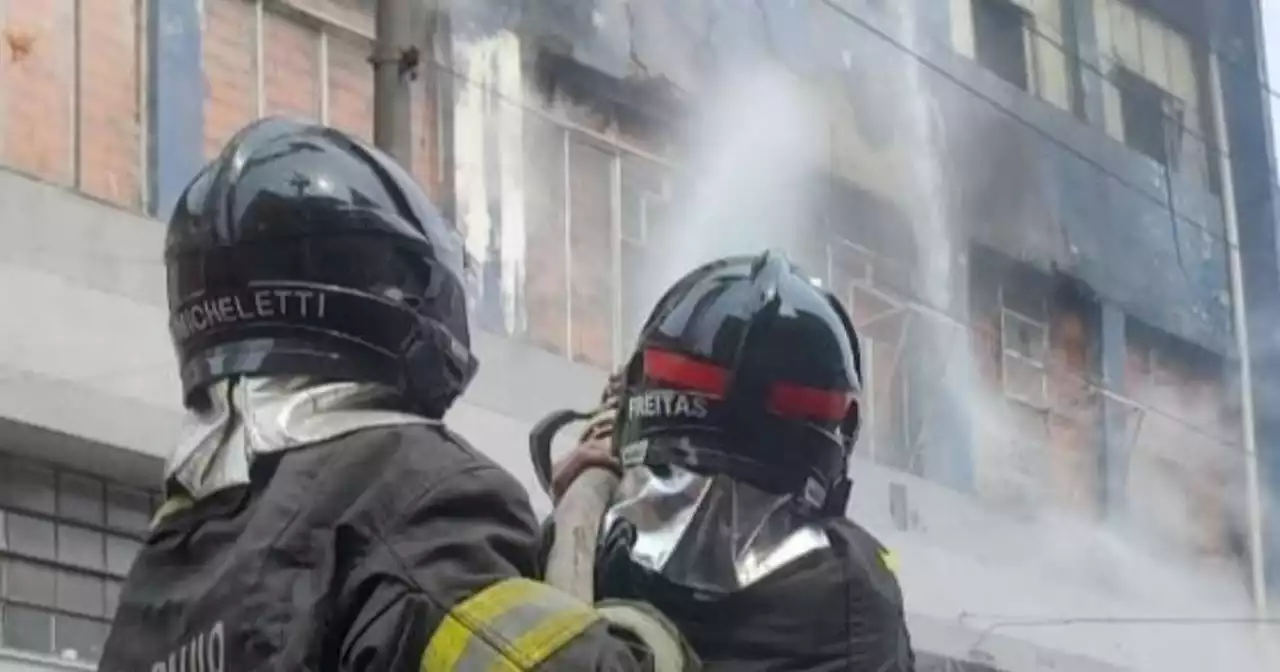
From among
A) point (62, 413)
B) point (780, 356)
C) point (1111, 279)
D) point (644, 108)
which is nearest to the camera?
point (780, 356)

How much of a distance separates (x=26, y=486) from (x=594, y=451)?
425 centimetres

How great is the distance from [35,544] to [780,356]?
4.37m

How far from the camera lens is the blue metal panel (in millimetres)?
6375

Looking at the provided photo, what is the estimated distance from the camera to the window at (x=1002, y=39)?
1077 cm

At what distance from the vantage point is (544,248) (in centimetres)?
787

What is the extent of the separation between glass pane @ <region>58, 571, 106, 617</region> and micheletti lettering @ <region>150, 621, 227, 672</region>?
4500 mm

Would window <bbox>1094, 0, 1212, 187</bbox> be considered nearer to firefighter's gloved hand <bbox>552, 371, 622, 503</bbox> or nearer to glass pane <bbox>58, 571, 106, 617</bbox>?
glass pane <bbox>58, 571, 106, 617</bbox>

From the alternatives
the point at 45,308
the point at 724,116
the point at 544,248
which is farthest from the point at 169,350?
the point at 724,116

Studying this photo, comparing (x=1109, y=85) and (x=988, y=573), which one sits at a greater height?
(x=1109, y=85)

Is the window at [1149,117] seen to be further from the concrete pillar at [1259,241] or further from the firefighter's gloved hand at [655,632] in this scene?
the firefighter's gloved hand at [655,632]

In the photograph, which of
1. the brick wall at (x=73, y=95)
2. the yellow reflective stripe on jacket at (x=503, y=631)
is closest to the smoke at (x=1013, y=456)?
the brick wall at (x=73, y=95)

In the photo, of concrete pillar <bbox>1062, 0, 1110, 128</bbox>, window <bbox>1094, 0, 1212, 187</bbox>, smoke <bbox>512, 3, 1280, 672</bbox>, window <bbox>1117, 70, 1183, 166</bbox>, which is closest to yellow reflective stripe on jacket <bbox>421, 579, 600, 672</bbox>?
smoke <bbox>512, 3, 1280, 672</bbox>

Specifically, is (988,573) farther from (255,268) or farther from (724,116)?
(255,268)

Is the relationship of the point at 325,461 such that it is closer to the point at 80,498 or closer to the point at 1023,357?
the point at 80,498
